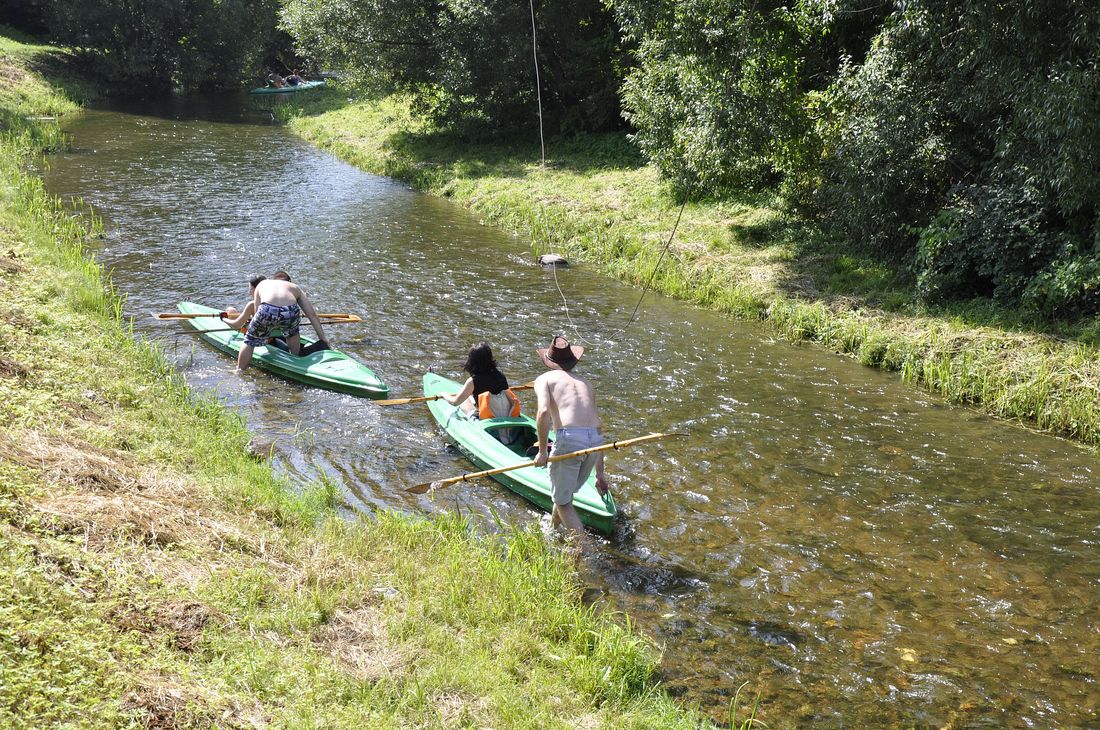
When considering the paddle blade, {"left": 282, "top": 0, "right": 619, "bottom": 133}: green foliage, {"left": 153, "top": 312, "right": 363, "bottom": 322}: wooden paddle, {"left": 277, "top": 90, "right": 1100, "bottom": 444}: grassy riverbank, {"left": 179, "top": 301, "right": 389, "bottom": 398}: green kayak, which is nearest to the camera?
the paddle blade

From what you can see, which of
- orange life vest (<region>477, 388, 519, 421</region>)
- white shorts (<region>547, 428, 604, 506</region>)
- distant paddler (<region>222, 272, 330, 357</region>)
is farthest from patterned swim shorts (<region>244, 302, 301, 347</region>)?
white shorts (<region>547, 428, 604, 506</region>)

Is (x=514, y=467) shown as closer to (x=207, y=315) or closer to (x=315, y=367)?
(x=315, y=367)

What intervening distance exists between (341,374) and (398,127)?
22.0 m

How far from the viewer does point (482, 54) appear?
25406mm

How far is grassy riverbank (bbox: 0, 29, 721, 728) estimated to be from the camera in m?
4.44

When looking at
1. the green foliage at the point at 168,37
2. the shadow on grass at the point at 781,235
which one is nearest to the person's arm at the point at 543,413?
the shadow on grass at the point at 781,235

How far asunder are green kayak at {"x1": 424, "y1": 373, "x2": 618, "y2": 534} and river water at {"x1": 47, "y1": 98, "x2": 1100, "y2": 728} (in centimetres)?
20

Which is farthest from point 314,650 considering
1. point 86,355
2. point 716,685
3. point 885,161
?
point 885,161

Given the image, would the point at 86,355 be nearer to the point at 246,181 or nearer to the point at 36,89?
the point at 246,181

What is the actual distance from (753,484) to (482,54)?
20.3 m

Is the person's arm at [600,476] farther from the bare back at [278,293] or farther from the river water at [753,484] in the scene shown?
the bare back at [278,293]

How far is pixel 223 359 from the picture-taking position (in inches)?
475

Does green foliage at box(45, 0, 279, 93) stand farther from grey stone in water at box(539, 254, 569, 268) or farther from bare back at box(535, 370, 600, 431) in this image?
bare back at box(535, 370, 600, 431)

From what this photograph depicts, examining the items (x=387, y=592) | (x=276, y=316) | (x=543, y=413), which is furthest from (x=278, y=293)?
(x=387, y=592)
